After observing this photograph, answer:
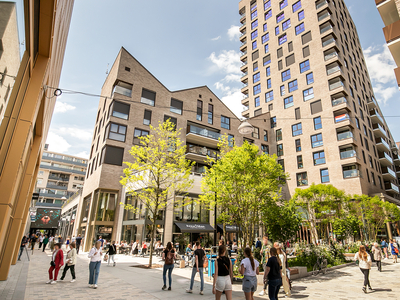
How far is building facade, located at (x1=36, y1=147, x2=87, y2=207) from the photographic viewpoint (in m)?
64.9

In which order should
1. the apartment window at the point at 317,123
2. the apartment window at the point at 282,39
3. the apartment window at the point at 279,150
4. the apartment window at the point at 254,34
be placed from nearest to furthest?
the apartment window at the point at 317,123, the apartment window at the point at 279,150, the apartment window at the point at 282,39, the apartment window at the point at 254,34

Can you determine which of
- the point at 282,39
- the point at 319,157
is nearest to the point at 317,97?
the point at 319,157

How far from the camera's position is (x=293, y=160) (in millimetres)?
36656

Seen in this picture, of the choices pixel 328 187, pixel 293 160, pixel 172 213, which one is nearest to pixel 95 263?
pixel 172 213

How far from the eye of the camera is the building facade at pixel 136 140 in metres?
23.1

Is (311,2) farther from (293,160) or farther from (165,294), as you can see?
(165,294)

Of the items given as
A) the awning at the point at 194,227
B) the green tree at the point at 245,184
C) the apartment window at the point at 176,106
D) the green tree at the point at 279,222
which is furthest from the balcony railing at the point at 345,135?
the green tree at the point at 245,184

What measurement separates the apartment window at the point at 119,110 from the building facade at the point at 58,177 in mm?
44762

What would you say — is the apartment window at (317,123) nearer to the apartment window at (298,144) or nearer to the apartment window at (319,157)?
the apartment window at (298,144)

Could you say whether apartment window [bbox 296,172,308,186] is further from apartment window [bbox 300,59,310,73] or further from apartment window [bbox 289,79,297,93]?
apartment window [bbox 300,59,310,73]

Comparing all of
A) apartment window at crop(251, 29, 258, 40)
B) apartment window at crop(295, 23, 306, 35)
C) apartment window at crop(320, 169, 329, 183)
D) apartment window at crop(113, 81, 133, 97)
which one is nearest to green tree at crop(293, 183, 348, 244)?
apartment window at crop(320, 169, 329, 183)

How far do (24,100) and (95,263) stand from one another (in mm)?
6606

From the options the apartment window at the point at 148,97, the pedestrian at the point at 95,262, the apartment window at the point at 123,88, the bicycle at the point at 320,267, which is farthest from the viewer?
the apartment window at the point at 148,97

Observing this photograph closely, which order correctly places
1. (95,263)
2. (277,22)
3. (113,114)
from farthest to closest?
1. (277,22)
2. (113,114)
3. (95,263)
